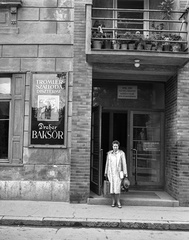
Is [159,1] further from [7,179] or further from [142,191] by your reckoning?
[7,179]

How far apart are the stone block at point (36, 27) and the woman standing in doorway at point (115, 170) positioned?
3867 millimetres

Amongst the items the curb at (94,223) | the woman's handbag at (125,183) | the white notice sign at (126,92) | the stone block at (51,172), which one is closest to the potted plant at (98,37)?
the white notice sign at (126,92)

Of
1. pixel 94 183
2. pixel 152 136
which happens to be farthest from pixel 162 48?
pixel 94 183

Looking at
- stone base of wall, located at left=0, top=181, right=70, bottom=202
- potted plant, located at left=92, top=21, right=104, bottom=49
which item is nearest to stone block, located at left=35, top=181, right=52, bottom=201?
stone base of wall, located at left=0, top=181, right=70, bottom=202

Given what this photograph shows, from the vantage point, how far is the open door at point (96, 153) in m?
8.77

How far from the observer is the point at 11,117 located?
28.7 ft

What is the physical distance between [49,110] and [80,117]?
37.6 inches

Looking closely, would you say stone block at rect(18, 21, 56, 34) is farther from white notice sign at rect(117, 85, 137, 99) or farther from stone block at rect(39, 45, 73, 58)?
white notice sign at rect(117, 85, 137, 99)

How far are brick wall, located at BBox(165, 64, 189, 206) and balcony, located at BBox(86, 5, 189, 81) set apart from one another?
20.6 inches

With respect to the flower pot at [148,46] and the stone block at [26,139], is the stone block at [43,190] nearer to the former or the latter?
the stone block at [26,139]

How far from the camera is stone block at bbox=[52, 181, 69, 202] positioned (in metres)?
8.44

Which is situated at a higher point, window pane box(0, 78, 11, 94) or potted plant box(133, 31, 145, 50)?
potted plant box(133, 31, 145, 50)

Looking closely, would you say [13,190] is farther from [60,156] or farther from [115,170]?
[115,170]

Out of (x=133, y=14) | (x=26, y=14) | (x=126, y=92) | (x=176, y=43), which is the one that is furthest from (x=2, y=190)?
(x=133, y=14)
